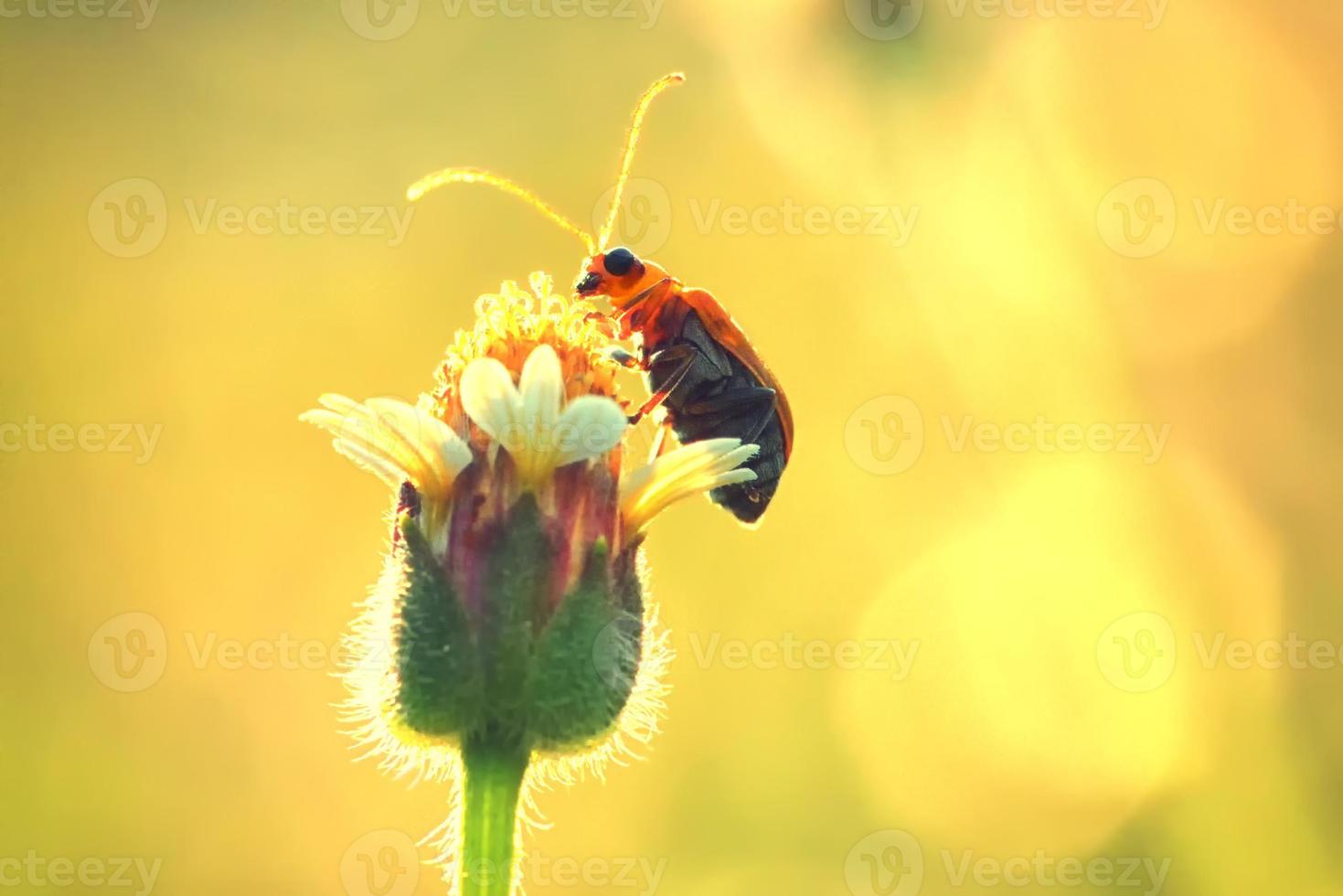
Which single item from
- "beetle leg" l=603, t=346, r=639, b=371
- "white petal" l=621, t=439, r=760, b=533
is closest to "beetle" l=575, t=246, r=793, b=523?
"beetle leg" l=603, t=346, r=639, b=371

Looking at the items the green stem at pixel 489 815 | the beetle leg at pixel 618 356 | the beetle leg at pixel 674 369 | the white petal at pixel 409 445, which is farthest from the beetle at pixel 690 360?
the green stem at pixel 489 815

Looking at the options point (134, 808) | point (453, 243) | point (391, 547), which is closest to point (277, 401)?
point (453, 243)

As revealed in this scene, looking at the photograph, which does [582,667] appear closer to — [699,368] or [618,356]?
[618,356]

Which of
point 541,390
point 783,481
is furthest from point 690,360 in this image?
point 783,481

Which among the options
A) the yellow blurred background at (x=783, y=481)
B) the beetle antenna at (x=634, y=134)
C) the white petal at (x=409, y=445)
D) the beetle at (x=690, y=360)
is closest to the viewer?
the white petal at (x=409, y=445)

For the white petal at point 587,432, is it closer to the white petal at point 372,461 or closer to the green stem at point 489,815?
the white petal at point 372,461

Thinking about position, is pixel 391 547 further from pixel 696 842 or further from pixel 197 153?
pixel 197 153
